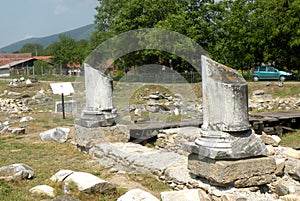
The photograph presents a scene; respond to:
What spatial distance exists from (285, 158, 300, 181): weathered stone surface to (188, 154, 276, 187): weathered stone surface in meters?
1.01

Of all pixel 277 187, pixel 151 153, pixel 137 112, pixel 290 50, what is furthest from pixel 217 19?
pixel 277 187

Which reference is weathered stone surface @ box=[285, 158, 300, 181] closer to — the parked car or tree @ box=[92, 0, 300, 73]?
tree @ box=[92, 0, 300, 73]

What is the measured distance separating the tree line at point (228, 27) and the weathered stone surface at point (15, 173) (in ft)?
58.3

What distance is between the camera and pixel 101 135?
966 centimetres

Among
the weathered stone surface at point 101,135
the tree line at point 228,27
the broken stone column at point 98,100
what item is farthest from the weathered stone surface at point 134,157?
the tree line at point 228,27

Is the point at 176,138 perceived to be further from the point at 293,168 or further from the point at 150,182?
the point at 293,168

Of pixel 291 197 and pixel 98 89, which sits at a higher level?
pixel 98 89

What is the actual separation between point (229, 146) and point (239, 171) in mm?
345

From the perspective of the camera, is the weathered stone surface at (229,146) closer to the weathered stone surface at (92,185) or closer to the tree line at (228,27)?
the weathered stone surface at (92,185)

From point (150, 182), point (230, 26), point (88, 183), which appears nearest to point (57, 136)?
point (150, 182)

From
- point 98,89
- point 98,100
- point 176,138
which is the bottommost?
point 176,138

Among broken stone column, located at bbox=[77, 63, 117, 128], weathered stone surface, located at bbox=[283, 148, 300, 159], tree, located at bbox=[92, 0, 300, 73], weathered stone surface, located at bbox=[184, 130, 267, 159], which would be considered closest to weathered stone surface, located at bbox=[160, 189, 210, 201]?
weathered stone surface, located at bbox=[184, 130, 267, 159]

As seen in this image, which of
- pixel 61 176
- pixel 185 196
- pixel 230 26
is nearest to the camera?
pixel 185 196

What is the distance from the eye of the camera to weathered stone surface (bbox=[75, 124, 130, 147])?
9.63 meters
